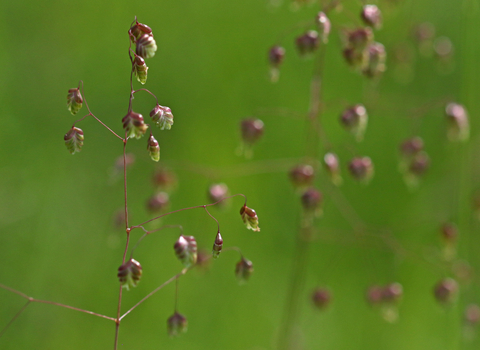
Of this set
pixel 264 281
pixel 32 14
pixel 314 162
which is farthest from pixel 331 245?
pixel 32 14

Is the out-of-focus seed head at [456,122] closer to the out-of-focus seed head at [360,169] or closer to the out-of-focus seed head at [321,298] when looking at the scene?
the out-of-focus seed head at [360,169]

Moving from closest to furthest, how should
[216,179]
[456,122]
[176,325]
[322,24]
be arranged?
1. [176,325]
2. [322,24]
3. [456,122]
4. [216,179]

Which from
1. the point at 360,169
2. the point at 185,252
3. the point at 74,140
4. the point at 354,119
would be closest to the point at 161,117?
the point at 74,140

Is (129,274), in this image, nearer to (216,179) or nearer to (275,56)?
(275,56)

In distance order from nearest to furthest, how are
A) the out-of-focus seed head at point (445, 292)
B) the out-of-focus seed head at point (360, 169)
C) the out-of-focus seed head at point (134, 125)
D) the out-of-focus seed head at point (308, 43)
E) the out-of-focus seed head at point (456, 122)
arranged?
the out-of-focus seed head at point (134, 125) → the out-of-focus seed head at point (308, 43) → the out-of-focus seed head at point (360, 169) → the out-of-focus seed head at point (456, 122) → the out-of-focus seed head at point (445, 292)

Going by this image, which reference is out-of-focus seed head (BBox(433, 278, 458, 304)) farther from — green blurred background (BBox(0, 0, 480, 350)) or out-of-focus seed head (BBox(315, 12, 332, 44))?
out-of-focus seed head (BBox(315, 12, 332, 44))

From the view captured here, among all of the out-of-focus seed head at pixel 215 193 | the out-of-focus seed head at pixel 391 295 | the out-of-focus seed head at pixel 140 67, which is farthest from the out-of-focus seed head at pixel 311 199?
the out-of-focus seed head at pixel 140 67
